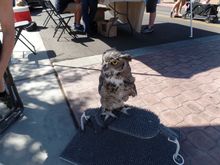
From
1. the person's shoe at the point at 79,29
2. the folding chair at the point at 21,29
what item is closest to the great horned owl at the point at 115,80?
the folding chair at the point at 21,29

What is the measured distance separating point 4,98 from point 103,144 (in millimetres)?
1145

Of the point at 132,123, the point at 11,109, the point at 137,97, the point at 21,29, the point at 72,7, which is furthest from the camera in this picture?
the point at 72,7

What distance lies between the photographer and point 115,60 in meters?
2.25

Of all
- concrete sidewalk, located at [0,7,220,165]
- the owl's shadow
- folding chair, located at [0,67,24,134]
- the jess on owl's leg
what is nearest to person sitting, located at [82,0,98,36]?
concrete sidewalk, located at [0,7,220,165]

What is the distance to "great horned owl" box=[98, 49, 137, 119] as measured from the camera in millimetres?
2275

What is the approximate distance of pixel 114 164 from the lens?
2258 millimetres

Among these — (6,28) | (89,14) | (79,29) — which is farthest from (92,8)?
(6,28)

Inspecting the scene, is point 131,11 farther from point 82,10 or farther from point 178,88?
point 178,88

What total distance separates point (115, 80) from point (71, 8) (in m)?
4.40

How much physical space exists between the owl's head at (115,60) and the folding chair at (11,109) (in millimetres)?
1106

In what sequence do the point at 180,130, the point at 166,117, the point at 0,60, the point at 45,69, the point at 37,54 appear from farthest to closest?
1. the point at 37,54
2. the point at 45,69
3. the point at 166,117
4. the point at 180,130
5. the point at 0,60

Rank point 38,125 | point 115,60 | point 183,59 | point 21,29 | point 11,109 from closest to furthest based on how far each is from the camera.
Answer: point 115,60 < point 38,125 < point 11,109 < point 21,29 < point 183,59

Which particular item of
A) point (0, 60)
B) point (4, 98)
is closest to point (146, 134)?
point (0, 60)

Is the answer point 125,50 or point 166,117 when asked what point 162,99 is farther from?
point 125,50
